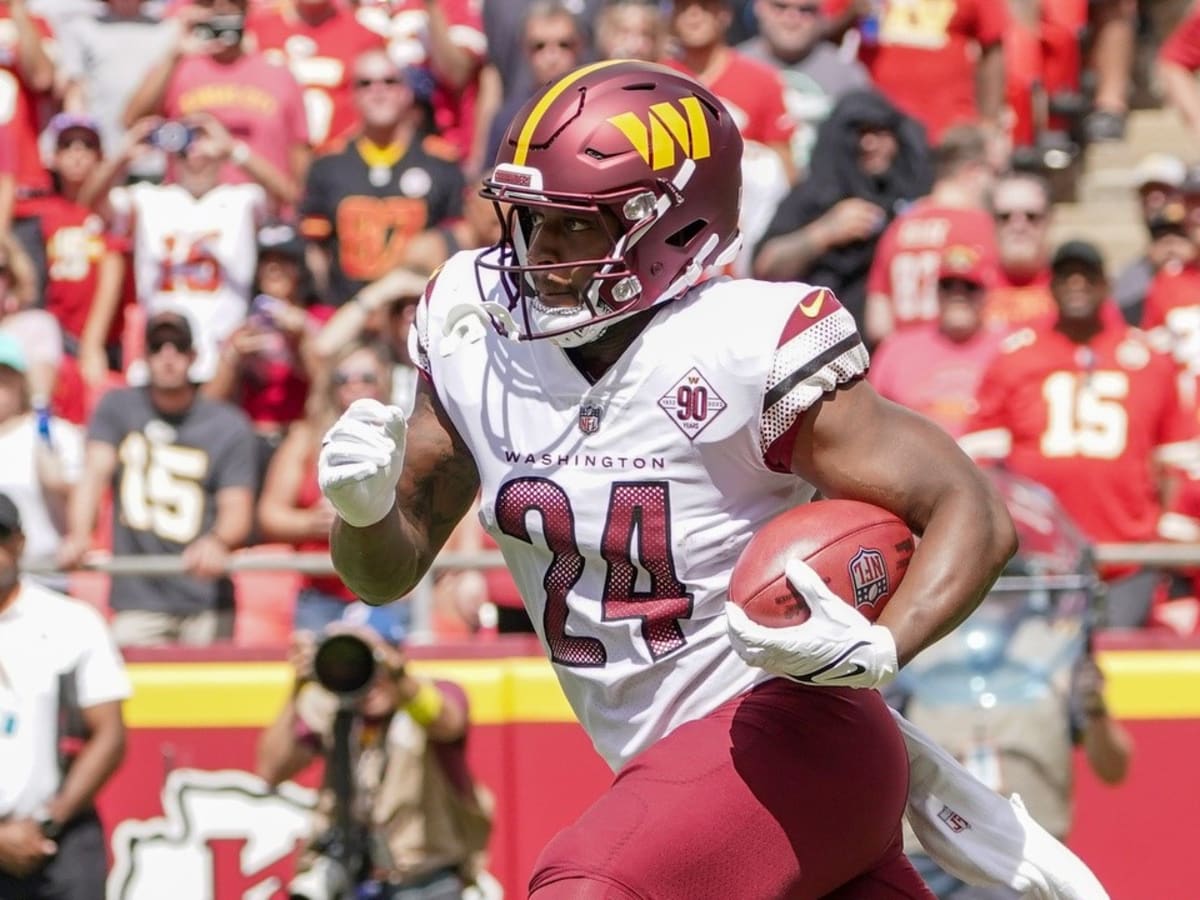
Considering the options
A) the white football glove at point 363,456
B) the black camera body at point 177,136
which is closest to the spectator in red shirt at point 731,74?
the black camera body at point 177,136

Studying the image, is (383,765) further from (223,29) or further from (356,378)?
(223,29)

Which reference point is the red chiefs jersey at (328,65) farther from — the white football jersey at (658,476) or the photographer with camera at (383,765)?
the white football jersey at (658,476)

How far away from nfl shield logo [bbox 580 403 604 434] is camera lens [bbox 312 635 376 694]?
261cm

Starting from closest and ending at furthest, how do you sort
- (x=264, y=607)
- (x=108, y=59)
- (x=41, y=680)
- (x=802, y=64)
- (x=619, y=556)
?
(x=619, y=556)
(x=41, y=680)
(x=264, y=607)
(x=802, y=64)
(x=108, y=59)

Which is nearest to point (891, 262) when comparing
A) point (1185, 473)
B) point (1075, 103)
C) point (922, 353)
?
point (922, 353)

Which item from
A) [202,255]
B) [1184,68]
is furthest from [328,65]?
[1184,68]

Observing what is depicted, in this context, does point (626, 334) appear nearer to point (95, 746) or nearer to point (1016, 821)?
point (1016, 821)

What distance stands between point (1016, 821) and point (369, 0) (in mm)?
6286

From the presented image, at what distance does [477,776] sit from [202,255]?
2.40 meters

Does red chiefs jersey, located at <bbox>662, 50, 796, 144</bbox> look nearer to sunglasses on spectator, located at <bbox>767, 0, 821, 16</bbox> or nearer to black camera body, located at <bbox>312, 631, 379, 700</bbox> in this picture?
sunglasses on spectator, located at <bbox>767, 0, 821, 16</bbox>

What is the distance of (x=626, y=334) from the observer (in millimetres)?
3303

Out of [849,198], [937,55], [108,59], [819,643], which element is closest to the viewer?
[819,643]

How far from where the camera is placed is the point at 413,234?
7.86 meters

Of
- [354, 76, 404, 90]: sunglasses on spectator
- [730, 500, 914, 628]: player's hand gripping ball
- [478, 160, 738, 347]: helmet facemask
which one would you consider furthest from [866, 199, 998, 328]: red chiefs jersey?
[730, 500, 914, 628]: player's hand gripping ball
